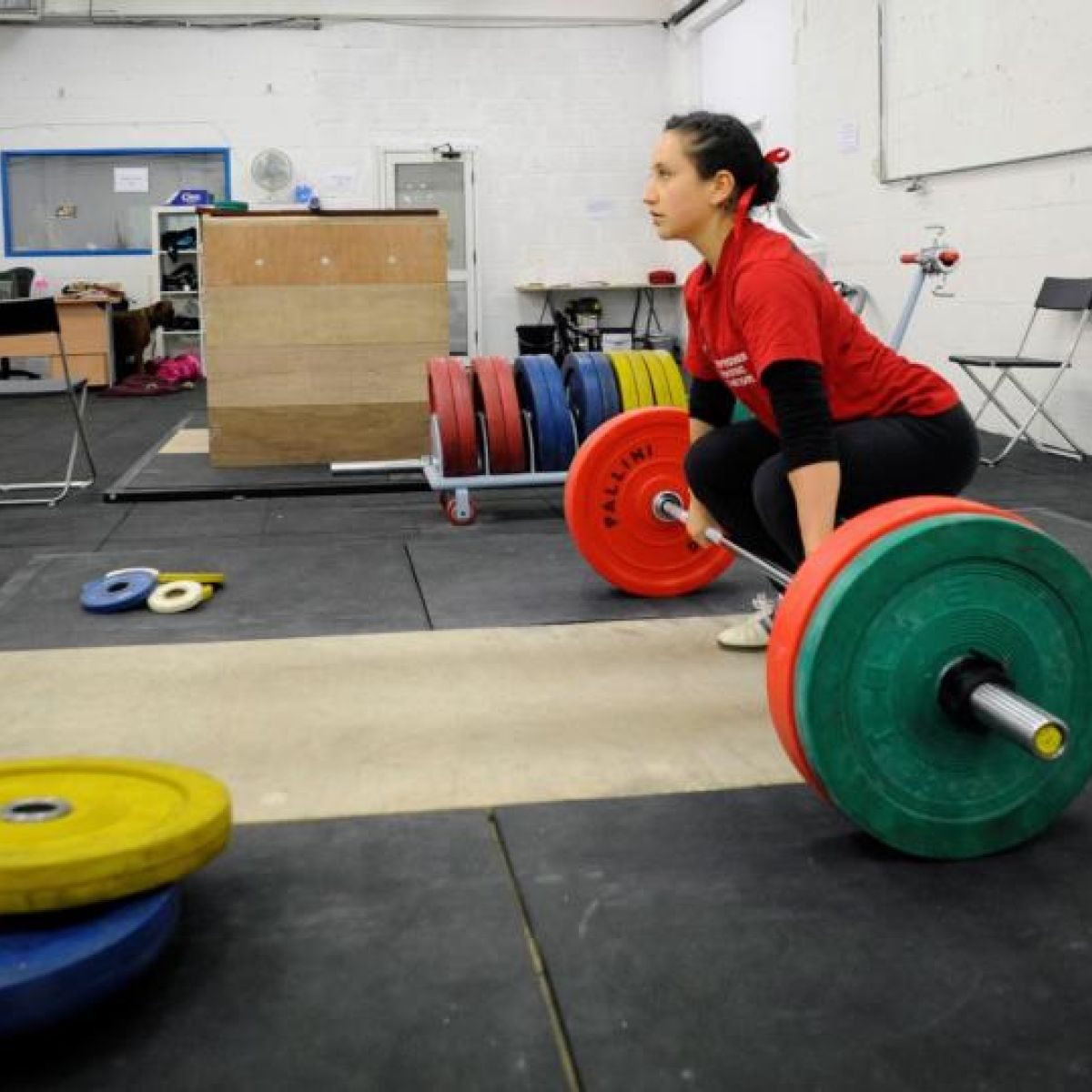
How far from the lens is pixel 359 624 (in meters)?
2.97

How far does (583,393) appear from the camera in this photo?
428cm

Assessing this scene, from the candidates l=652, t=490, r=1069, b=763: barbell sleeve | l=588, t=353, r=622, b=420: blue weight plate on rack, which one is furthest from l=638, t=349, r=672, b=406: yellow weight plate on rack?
l=652, t=490, r=1069, b=763: barbell sleeve

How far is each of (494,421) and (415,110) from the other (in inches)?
267

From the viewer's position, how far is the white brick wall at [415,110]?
9.91 metres

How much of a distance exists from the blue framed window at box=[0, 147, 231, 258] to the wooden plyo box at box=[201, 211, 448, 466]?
18.6 ft

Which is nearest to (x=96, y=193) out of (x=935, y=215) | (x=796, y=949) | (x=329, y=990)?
(x=935, y=215)

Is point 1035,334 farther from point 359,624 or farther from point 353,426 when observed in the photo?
point 359,624

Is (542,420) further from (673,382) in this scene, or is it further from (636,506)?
(636,506)

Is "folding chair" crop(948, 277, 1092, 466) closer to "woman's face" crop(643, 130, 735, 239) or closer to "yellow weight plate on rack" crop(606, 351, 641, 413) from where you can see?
"yellow weight plate on rack" crop(606, 351, 641, 413)

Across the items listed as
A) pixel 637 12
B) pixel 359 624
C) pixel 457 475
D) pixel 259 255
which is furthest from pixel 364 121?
pixel 359 624

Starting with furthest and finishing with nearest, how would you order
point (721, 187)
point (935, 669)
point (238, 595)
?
point (238, 595) → point (721, 187) → point (935, 669)

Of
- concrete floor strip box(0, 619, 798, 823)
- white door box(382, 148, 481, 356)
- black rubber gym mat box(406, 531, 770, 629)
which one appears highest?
white door box(382, 148, 481, 356)

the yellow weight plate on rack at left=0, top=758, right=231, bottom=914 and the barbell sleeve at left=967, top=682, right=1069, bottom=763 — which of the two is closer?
the yellow weight plate on rack at left=0, top=758, right=231, bottom=914

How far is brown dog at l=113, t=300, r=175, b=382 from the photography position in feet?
31.0
